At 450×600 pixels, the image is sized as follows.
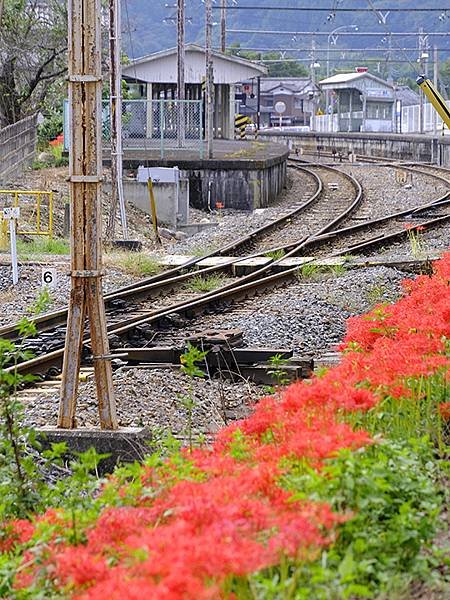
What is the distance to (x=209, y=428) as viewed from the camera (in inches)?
319

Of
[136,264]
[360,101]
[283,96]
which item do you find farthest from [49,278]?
[283,96]

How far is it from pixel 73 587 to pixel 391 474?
1257 millimetres

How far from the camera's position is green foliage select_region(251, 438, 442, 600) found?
3.69m

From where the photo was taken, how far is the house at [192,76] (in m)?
47.5

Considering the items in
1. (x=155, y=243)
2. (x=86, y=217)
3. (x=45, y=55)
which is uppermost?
(x=45, y=55)

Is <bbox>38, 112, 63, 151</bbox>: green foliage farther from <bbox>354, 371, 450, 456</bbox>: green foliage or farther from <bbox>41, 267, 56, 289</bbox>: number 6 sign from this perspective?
<bbox>354, 371, 450, 456</bbox>: green foliage

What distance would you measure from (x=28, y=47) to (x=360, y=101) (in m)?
44.6

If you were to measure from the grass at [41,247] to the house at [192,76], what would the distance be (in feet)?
82.1

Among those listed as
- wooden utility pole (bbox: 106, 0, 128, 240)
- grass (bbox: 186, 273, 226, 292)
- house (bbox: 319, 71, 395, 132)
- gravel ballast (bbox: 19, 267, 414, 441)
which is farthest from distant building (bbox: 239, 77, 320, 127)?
gravel ballast (bbox: 19, 267, 414, 441)

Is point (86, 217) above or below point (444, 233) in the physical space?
above

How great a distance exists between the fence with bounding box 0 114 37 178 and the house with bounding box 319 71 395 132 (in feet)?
135

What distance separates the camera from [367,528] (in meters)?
4.18

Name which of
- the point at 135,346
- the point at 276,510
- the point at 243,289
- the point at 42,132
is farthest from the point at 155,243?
the point at 42,132

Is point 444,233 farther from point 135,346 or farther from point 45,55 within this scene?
point 45,55
